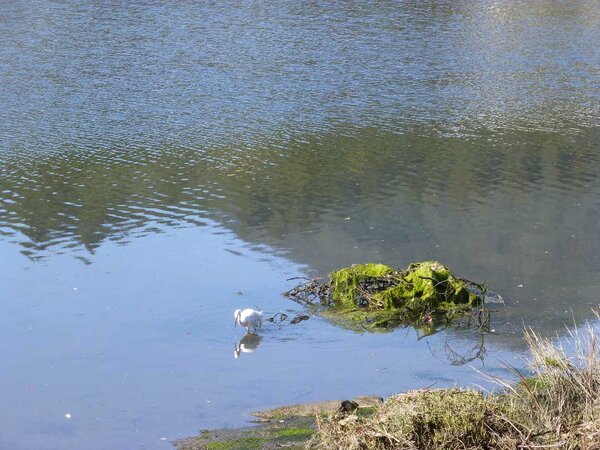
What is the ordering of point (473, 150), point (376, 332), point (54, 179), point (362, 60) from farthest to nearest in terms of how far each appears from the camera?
point (362, 60)
point (473, 150)
point (54, 179)
point (376, 332)

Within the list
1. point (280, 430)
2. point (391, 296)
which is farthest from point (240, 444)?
point (391, 296)

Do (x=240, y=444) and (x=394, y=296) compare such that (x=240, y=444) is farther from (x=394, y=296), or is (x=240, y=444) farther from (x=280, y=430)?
(x=394, y=296)

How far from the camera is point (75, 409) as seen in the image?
27.6 ft

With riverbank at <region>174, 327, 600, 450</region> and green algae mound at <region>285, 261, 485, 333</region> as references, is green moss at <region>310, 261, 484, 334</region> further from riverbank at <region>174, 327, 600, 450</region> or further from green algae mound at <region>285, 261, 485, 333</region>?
riverbank at <region>174, 327, 600, 450</region>

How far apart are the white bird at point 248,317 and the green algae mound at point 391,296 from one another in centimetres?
91

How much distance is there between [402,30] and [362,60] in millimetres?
3652

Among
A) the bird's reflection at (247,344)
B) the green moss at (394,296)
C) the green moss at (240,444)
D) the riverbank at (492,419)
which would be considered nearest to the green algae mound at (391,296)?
the green moss at (394,296)

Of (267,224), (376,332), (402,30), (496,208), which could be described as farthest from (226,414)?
(402,30)

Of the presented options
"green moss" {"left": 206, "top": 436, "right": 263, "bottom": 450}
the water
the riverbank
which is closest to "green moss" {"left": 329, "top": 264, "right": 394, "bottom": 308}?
the water

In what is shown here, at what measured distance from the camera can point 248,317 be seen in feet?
31.6

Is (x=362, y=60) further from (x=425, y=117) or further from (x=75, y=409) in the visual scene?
(x=75, y=409)

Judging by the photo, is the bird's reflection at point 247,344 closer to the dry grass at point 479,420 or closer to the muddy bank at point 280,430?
the muddy bank at point 280,430

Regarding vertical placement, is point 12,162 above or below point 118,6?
below

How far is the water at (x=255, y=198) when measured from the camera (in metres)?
9.10
